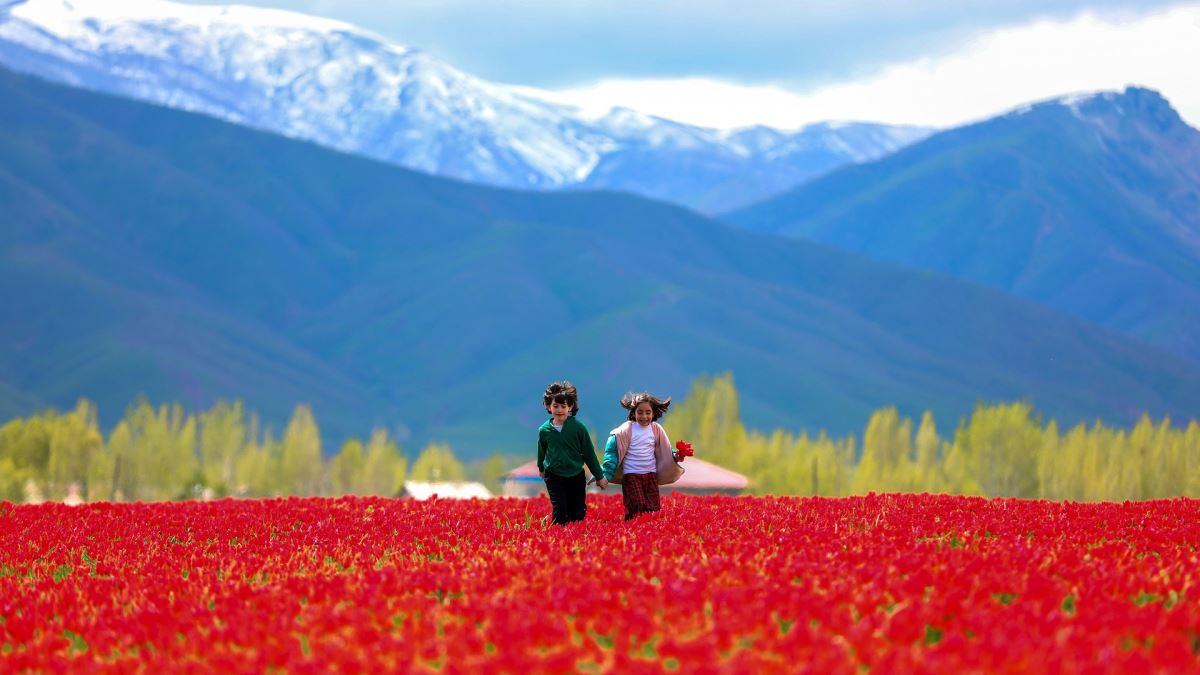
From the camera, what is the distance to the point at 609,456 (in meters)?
21.1

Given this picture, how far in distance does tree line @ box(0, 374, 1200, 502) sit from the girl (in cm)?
8757

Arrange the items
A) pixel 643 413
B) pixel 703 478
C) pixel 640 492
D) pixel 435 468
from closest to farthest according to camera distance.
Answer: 1. pixel 643 413
2. pixel 640 492
3. pixel 703 478
4. pixel 435 468

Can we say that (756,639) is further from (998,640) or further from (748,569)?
(748,569)

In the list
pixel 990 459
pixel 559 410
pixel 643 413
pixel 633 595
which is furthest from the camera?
pixel 990 459

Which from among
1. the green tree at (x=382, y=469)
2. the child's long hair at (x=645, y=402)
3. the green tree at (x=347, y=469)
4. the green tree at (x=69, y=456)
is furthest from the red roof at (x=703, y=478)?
the green tree at (x=347, y=469)

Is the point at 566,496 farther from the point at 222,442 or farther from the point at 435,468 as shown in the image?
the point at 222,442

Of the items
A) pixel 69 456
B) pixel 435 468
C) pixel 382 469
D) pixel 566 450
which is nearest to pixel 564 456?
pixel 566 450

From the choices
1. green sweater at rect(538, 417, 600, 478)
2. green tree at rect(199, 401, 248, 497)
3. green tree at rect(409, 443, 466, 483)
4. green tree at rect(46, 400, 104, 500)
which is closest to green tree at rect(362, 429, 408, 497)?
green tree at rect(409, 443, 466, 483)

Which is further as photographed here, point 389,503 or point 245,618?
point 389,503

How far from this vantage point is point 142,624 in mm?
12906

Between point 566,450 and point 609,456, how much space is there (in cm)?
77

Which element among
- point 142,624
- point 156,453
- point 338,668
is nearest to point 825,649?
point 338,668

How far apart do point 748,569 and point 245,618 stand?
4.77 meters

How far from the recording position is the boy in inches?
811
